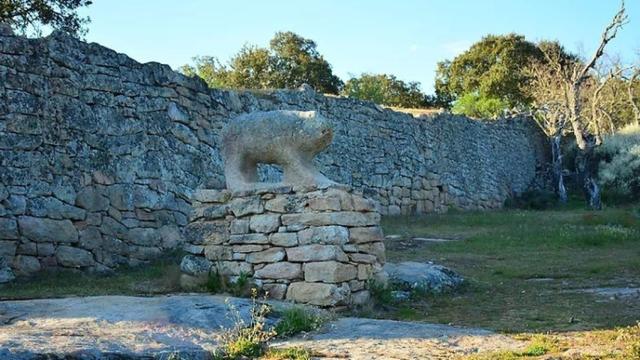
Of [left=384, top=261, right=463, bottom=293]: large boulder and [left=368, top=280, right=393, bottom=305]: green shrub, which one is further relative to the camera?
[left=384, top=261, right=463, bottom=293]: large boulder

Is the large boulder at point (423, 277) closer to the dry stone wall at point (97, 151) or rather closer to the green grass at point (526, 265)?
the green grass at point (526, 265)

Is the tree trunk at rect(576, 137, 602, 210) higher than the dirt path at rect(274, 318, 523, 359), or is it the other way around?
the tree trunk at rect(576, 137, 602, 210)

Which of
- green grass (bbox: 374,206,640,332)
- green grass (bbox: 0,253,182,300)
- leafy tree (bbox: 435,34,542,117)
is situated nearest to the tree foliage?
leafy tree (bbox: 435,34,542,117)

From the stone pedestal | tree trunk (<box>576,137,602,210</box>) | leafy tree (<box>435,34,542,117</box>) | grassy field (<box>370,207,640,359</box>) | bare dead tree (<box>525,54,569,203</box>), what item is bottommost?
grassy field (<box>370,207,640,359</box>)

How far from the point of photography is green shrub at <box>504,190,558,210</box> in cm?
2578

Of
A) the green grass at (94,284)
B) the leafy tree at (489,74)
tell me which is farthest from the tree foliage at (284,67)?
the green grass at (94,284)

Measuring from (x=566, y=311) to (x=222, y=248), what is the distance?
379cm

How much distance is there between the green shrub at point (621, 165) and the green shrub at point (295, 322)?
71.6 feet

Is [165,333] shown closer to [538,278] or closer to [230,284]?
[230,284]

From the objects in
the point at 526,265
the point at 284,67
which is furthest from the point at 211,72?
the point at 526,265

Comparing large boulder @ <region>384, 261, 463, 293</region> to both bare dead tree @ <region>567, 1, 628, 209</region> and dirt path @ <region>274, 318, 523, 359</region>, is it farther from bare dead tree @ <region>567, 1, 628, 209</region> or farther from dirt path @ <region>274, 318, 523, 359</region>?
bare dead tree @ <region>567, 1, 628, 209</region>

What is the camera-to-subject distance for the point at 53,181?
10.3 meters

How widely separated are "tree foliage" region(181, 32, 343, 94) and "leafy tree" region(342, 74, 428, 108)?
4.52 ft

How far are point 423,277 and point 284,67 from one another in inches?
1095
